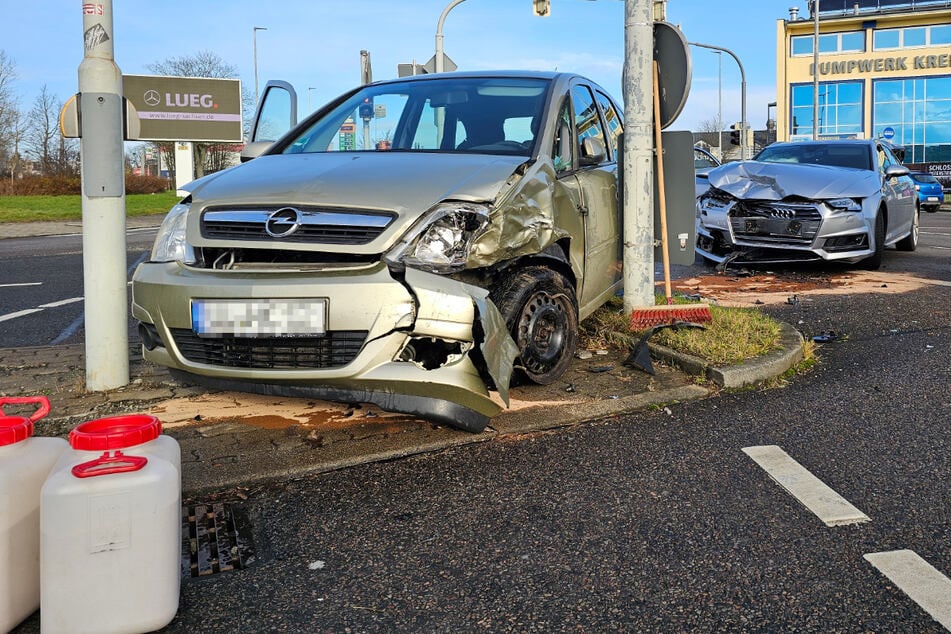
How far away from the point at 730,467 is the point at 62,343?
15.2 ft

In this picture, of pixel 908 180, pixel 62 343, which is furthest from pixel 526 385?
pixel 908 180

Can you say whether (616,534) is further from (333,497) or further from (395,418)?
(395,418)

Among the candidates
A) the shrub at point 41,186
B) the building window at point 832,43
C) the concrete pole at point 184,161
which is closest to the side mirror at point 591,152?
the shrub at point 41,186

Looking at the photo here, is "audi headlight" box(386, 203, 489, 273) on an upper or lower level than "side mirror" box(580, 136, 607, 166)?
lower

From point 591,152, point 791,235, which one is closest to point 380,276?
point 591,152

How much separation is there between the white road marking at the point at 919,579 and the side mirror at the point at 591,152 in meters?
2.93

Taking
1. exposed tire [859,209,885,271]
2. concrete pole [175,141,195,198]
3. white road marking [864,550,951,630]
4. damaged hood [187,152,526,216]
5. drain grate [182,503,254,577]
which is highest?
concrete pole [175,141,195,198]

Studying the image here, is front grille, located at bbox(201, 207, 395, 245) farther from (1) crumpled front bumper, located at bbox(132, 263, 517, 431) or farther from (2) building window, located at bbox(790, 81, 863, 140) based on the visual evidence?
(2) building window, located at bbox(790, 81, 863, 140)

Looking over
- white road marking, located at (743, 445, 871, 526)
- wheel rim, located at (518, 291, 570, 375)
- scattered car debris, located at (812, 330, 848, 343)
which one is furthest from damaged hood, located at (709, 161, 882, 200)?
white road marking, located at (743, 445, 871, 526)

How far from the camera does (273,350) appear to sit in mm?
3609

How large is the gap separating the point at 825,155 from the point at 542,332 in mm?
7444

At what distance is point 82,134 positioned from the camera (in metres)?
4.52

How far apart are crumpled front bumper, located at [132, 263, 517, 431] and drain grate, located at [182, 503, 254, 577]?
0.64 m

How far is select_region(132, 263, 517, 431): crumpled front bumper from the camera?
3.45 metres
